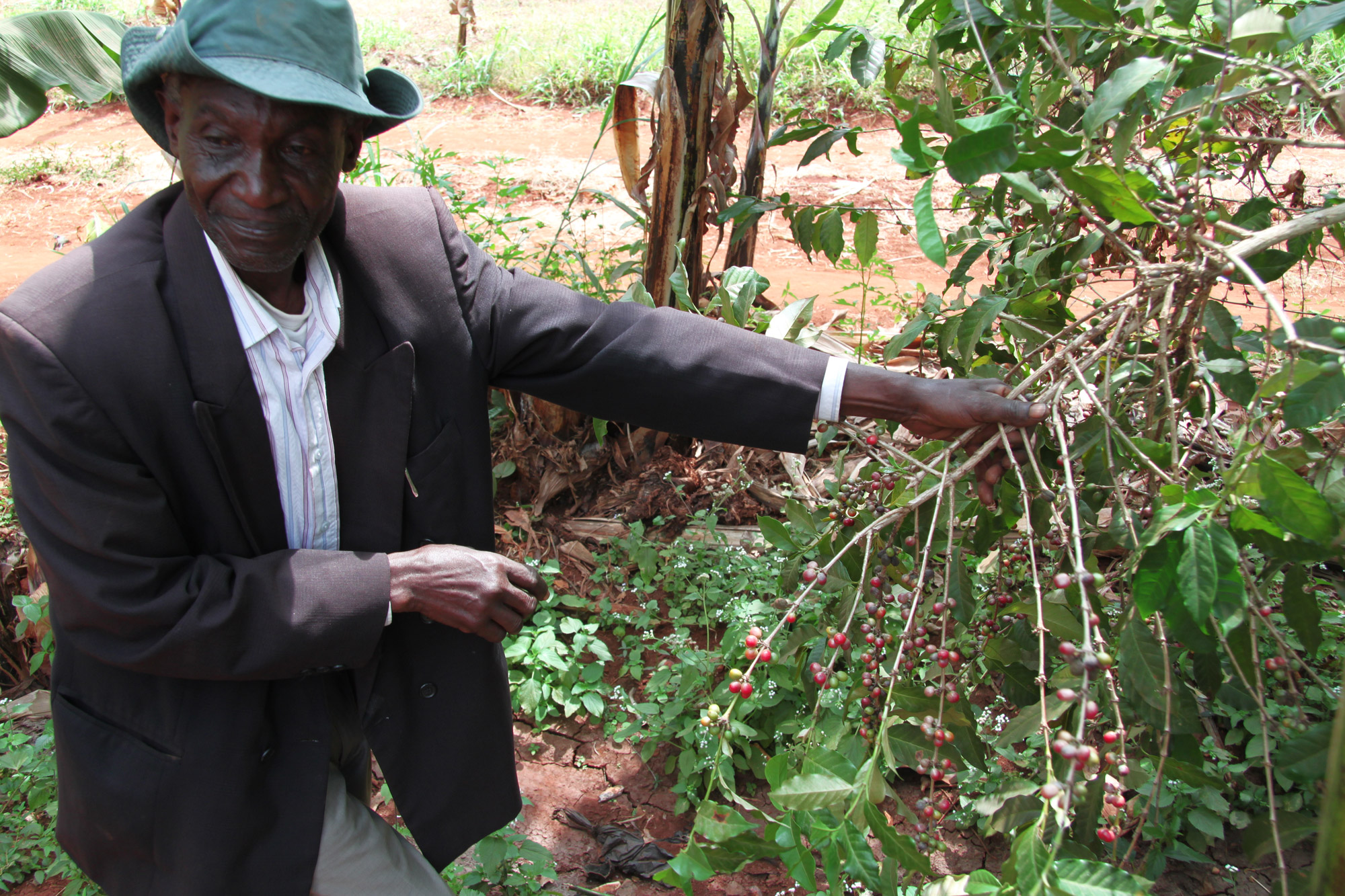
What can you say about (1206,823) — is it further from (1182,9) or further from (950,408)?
(1182,9)

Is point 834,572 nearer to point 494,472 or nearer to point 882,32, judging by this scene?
point 494,472

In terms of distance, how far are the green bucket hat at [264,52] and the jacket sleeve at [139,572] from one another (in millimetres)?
434

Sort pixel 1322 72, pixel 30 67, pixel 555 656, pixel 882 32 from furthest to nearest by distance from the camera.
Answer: pixel 882 32 → pixel 1322 72 → pixel 555 656 → pixel 30 67

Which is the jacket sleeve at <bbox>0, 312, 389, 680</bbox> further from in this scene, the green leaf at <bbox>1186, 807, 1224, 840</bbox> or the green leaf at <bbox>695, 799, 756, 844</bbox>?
the green leaf at <bbox>1186, 807, 1224, 840</bbox>

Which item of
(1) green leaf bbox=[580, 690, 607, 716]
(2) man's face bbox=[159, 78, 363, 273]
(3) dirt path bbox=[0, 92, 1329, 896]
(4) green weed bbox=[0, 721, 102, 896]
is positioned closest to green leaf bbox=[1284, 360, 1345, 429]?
(2) man's face bbox=[159, 78, 363, 273]

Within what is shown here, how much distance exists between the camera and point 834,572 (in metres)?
1.71

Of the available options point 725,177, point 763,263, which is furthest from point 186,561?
point 763,263

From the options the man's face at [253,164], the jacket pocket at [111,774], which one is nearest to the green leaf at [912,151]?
the man's face at [253,164]

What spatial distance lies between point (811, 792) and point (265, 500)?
1.00 m

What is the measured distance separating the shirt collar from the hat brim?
23cm

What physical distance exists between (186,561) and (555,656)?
156 cm

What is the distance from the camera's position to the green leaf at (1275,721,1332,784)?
1.31 metres

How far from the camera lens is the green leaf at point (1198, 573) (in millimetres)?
1066

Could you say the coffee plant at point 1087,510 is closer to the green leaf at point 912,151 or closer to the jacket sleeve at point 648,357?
the green leaf at point 912,151
